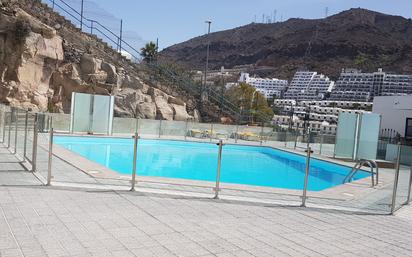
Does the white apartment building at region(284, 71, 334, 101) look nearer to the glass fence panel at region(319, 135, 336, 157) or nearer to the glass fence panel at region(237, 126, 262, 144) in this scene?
the glass fence panel at region(237, 126, 262, 144)

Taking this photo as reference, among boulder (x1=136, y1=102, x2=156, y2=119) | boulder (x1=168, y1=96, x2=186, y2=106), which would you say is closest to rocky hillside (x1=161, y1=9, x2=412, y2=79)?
boulder (x1=168, y1=96, x2=186, y2=106)

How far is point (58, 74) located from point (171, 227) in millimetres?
27342

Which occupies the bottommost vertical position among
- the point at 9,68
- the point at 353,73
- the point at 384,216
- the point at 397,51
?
the point at 384,216

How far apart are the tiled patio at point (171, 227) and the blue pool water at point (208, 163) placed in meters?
3.25

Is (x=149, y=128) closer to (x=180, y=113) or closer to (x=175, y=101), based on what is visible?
(x=180, y=113)

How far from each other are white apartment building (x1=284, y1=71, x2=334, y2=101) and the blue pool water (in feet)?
467

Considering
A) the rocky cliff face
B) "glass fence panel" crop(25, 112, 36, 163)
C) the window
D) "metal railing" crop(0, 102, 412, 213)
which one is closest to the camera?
"metal railing" crop(0, 102, 412, 213)

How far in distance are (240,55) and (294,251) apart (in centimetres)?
19399

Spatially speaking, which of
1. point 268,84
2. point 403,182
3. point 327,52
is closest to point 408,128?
point 403,182

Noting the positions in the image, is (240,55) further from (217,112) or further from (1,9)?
(1,9)

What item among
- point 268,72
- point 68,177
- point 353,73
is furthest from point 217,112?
point 268,72

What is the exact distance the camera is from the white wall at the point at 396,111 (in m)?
27.4

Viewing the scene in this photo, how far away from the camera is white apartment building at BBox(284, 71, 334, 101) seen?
160125 millimetres

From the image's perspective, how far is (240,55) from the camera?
195250mm
